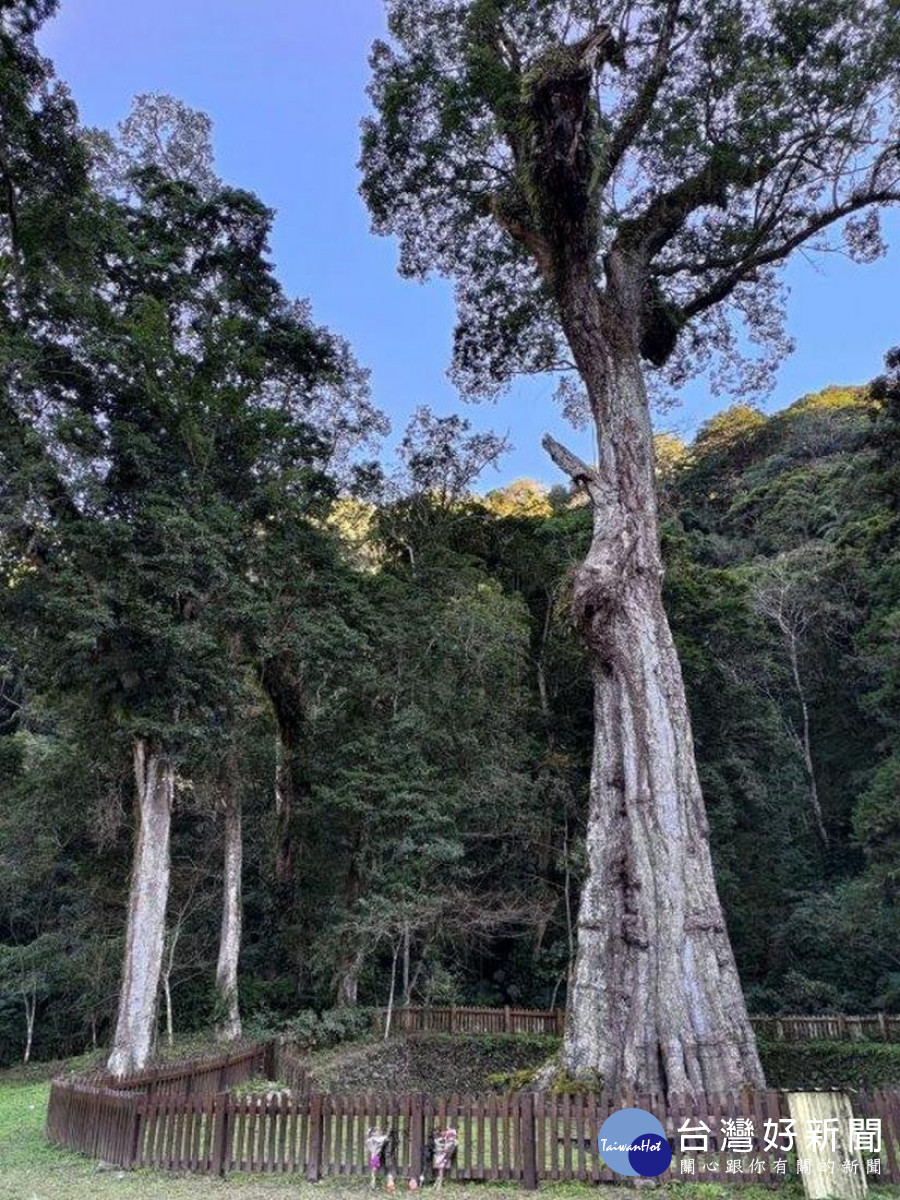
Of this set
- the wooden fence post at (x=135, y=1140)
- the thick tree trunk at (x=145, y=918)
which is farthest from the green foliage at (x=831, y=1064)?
the wooden fence post at (x=135, y=1140)

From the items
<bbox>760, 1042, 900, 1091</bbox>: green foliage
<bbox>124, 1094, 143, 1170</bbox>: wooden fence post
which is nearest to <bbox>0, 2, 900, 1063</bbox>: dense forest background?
<bbox>760, 1042, 900, 1091</bbox>: green foliage

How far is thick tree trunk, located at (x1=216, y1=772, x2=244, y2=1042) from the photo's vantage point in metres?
14.1

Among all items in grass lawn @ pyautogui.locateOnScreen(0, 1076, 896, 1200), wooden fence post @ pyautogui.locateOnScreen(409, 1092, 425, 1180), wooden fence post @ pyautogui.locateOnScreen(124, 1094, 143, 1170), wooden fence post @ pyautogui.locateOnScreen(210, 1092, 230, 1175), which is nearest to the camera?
grass lawn @ pyautogui.locateOnScreen(0, 1076, 896, 1200)

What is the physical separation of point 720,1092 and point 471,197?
12.7m

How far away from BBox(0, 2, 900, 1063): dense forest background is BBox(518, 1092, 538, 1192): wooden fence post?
6825mm

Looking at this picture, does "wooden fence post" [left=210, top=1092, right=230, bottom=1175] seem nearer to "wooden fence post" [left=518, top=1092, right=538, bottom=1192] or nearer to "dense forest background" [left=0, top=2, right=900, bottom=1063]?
"wooden fence post" [left=518, top=1092, right=538, bottom=1192]

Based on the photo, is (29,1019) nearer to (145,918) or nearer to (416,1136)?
(145,918)

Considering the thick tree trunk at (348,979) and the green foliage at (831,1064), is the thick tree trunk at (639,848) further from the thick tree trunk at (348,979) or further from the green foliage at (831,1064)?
the thick tree trunk at (348,979)

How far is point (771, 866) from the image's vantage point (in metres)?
21.4

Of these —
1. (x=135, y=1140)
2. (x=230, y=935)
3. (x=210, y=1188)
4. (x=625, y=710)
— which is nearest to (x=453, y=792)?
(x=230, y=935)

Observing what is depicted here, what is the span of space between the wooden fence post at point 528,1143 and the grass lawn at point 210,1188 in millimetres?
114

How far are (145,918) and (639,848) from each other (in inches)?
283

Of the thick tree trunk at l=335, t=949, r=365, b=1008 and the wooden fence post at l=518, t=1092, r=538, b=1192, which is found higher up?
the thick tree trunk at l=335, t=949, r=365, b=1008

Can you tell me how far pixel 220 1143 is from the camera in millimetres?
6578
